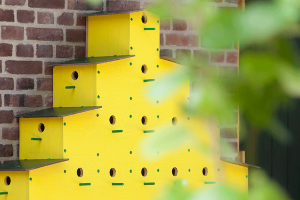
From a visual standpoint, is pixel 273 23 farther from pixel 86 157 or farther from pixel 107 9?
pixel 107 9

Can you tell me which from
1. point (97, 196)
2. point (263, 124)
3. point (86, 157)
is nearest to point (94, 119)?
point (86, 157)

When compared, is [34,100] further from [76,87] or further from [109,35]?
[109,35]

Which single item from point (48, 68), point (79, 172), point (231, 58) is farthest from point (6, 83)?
point (231, 58)

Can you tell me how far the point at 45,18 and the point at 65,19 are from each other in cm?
9

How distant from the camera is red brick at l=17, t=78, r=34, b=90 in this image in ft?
5.99

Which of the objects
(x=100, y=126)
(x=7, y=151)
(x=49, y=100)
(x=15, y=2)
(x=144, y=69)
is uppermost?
(x=15, y=2)

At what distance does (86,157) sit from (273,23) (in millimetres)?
1564

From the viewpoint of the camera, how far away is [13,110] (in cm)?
181

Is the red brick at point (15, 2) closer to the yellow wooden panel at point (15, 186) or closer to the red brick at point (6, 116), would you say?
the red brick at point (6, 116)

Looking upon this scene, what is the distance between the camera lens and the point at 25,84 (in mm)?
1834

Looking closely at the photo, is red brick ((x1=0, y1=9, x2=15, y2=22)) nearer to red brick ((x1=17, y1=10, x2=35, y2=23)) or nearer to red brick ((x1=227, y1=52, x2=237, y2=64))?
red brick ((x1=17, y1=10, x2=35, y2=23))

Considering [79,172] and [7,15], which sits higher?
[7,15]

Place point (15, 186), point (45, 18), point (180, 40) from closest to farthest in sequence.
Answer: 1. point (15, 186)
2. point (45, 18)
3. point (180, 40)

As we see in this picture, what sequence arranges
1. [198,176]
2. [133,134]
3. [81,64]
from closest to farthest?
[81,64] < [133,134] < [198,176]
